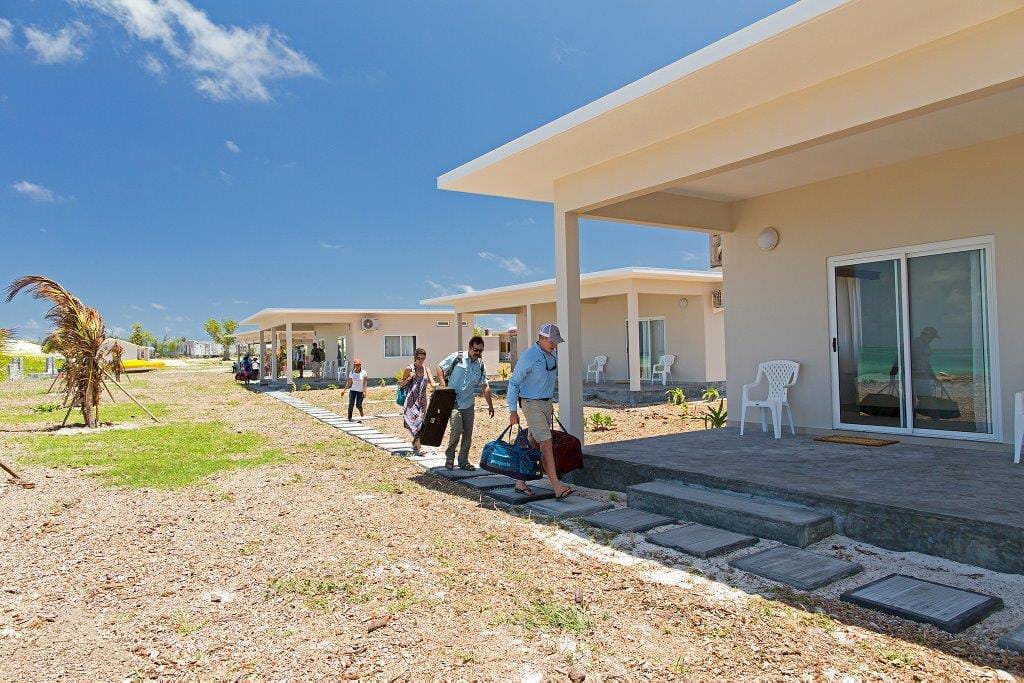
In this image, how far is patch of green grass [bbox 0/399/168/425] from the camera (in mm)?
13047

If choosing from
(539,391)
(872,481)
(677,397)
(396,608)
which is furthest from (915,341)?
(677,397)

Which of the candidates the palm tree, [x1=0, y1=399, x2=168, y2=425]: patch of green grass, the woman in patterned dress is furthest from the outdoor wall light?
[x1=0, y1=399, x2=168, y2=425]: patch of green grass

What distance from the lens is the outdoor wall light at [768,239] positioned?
296 inches

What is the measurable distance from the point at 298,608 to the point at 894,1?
460 cm

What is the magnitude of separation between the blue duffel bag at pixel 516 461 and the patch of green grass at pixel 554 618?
220 centimetres

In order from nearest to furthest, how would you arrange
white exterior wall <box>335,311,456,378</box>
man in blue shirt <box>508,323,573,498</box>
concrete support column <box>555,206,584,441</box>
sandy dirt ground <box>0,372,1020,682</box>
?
sandy dirt ground <box>0,372,1020,682</box>
man in blue shirt <box>508,323,573,498</box>
concrete support column <box>555,206,584,441</box>
white exterior wall <box>335,311,456,378</box>

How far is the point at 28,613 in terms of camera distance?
134 inches

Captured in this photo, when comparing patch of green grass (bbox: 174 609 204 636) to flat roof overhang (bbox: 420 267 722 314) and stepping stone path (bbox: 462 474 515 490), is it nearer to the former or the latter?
stepping stone path (bbox: 462 474 515 490)

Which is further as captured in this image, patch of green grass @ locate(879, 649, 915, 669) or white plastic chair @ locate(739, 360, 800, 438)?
white plastic chair @ locate(739, 360, 800, 438)

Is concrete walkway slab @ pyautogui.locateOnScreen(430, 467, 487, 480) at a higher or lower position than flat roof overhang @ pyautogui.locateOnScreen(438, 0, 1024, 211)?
lower

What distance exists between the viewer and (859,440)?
6.32m

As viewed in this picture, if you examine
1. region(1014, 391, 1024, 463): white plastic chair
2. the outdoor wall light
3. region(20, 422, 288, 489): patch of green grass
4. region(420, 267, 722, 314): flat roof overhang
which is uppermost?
region(420, 267, 722, 314): flat roof overhang

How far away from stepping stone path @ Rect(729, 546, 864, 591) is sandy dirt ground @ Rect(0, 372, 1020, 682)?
163 millimetres

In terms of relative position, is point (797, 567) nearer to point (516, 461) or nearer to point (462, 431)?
point (516, 461)
